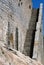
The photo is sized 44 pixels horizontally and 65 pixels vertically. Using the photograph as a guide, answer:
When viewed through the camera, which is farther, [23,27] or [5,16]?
[23,27]

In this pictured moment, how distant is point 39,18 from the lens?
51.5ft

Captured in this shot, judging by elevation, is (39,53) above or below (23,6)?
below

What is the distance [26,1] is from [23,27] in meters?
2.22

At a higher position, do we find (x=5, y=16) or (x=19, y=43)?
(x=5, y=16)

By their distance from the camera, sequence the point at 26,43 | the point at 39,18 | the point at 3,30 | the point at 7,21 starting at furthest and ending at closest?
1. the point at 39,18
2. the point at 26,43
3. the point at 7,21
4. the point at 3,30

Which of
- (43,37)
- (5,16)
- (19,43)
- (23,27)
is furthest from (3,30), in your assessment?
(43,37)

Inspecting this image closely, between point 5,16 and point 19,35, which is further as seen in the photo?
point 19,35

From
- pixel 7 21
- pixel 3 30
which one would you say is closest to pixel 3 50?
pixel 3 30

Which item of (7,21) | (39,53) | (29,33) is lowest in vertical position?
Result: (39,53)

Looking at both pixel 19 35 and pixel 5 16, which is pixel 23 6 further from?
pixel 5 16

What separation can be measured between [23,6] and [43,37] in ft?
7.31

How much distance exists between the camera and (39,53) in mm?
13852

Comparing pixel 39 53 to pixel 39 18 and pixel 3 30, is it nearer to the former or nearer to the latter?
pixel 39 18

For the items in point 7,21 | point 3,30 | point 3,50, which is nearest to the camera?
point 3,50
